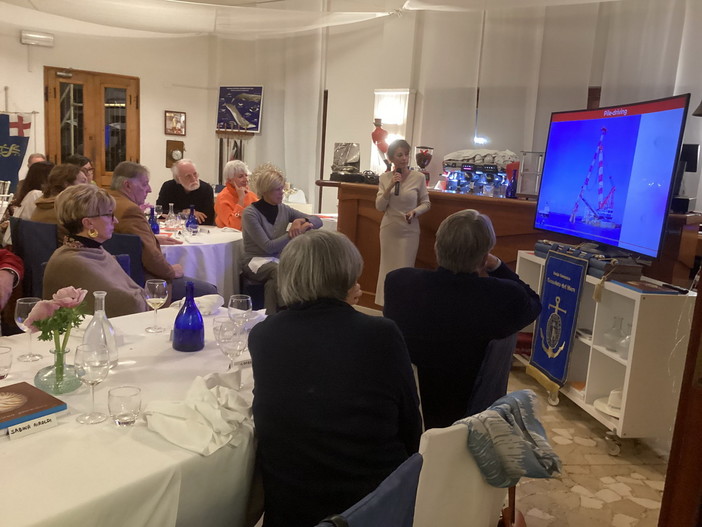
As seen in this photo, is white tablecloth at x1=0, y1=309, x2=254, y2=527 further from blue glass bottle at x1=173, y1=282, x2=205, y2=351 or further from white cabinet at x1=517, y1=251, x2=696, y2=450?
white cabinet at x1=517, y1=251, x2=696, y2=450

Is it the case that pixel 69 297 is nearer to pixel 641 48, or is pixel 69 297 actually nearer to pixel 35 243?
pixel 35 243

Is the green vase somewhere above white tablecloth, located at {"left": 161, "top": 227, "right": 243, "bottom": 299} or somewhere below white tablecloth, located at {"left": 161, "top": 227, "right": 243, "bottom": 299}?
above

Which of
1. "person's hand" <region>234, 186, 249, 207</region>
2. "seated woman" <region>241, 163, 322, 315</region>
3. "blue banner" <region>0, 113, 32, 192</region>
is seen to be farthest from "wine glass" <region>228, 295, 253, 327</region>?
"blue banner" <region>0, 113, 32, 192</region>

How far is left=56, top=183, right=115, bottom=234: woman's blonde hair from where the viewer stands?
2.49 m

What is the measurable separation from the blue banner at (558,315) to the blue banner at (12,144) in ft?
21.8

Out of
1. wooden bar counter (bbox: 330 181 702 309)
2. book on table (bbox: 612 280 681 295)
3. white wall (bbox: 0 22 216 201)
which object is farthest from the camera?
white wall (bbox: 0 22 216 201)

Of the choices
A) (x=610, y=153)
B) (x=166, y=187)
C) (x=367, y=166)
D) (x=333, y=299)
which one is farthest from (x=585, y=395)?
(x=367, y=166)

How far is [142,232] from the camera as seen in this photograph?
11.9 feet

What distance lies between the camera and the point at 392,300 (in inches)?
→ 85.8

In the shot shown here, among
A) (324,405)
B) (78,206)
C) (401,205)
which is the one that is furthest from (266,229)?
(324,405)

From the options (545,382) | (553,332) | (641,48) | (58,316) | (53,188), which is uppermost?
(641,48)

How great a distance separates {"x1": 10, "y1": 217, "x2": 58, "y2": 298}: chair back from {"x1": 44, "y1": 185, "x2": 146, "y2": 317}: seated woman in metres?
1.09

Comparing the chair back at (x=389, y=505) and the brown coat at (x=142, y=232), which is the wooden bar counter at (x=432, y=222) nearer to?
the brown coat at (x=142, y=232)

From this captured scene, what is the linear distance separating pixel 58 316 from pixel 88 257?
95 cm
